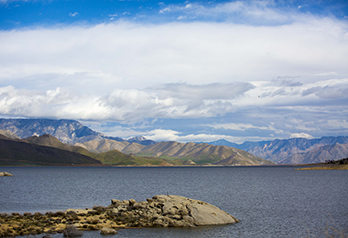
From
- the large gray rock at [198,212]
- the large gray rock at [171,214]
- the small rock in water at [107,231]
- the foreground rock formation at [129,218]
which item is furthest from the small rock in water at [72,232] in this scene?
the large gray rock at [198,212]

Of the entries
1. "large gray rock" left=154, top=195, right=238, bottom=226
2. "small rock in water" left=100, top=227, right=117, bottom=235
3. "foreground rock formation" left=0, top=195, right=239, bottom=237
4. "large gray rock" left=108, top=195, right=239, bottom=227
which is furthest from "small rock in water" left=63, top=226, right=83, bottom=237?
"large gray rock" left=154, top=195, right=238, bottom=226

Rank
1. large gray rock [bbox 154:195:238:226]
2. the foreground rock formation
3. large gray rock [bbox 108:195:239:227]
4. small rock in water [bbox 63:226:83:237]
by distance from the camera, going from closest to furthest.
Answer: small rock in water [bbox 63:226:83:237]
the foreground rock formation
large gray rock [bbox 108:195:239:227]
large gray rock [bbox 154:195:238:226]

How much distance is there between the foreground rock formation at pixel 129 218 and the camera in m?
44.4

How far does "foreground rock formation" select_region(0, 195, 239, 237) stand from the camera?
146ft

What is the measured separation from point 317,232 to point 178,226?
802 inches

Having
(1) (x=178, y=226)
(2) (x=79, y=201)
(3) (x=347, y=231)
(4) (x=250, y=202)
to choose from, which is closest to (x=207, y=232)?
(1) (x=178, y=226)

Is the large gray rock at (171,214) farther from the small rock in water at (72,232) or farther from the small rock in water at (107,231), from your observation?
the small rock in water at (72,232)

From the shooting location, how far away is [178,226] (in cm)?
4744

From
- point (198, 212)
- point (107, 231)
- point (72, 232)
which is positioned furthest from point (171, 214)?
point (72, 232)

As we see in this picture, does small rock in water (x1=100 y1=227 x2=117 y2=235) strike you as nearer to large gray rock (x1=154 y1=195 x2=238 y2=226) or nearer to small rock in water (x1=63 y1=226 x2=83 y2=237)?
small rock in water (x1=63 y1=226 x2=83 y2=237)

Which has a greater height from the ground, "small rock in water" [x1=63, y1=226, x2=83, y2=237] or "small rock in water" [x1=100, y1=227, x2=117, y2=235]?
"small rock in water" [x1=63, y1=226, x2=83, y2=237]

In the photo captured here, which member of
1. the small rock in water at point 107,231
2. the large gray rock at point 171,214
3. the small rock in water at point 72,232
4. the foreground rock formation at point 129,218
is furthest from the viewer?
the large gray rock at point 171,214

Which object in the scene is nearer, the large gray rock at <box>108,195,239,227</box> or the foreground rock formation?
the foreground rock formation

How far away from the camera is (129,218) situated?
50.3 meters
